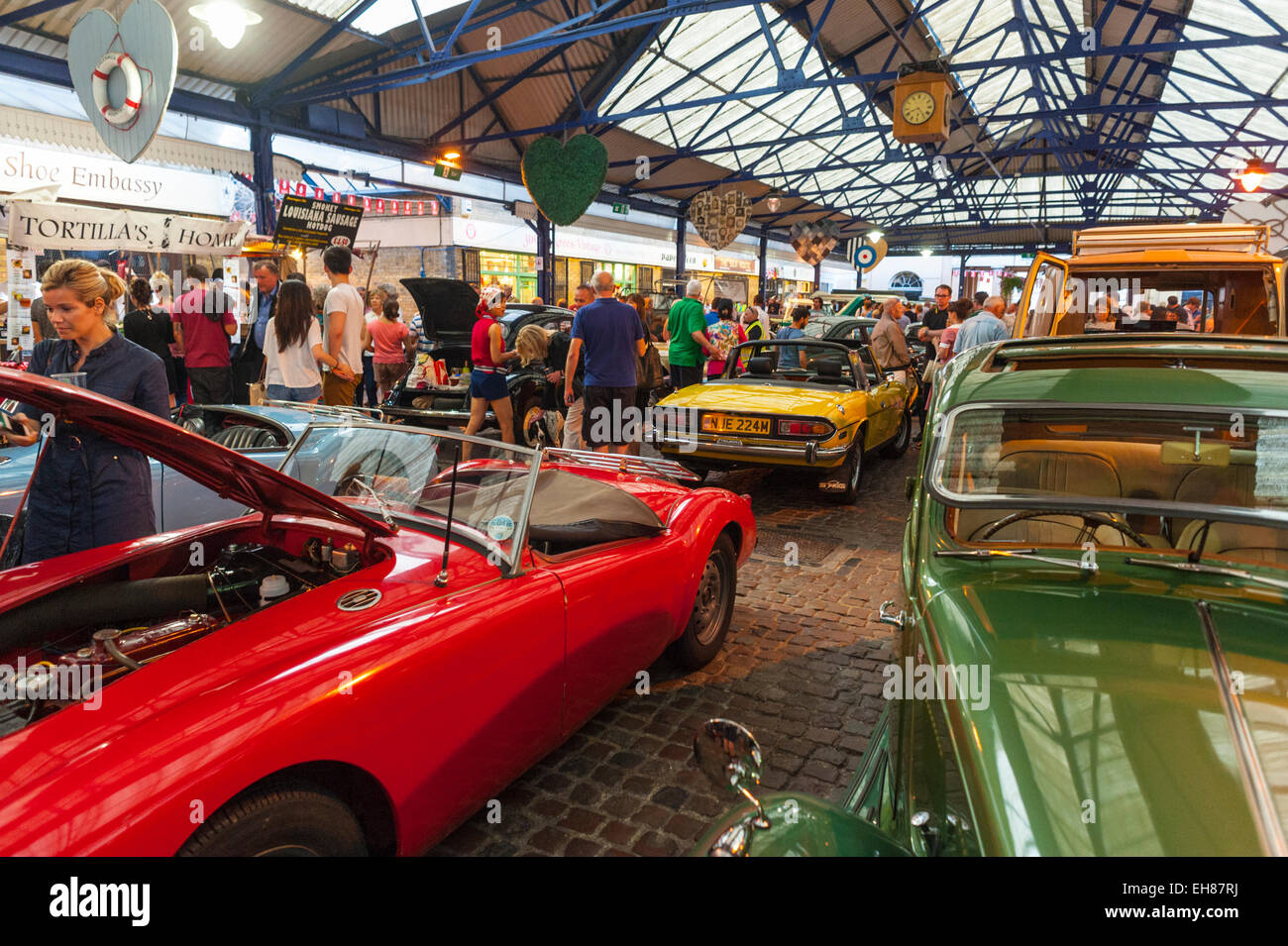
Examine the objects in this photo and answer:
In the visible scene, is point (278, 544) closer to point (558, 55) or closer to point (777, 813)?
point (777, 813)

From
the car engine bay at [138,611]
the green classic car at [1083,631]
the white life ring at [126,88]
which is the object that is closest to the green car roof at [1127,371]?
the green classic car at [1083,631]

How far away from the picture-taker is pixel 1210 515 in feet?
6.64

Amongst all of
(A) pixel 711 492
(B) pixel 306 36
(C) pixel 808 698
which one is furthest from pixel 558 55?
(C) pixel 808 698

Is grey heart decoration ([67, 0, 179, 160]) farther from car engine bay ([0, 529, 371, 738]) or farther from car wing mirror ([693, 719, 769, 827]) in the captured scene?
car wing mirror ([693, 719, 769, 827])

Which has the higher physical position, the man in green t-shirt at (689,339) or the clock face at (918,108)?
the clock face at (918,108)

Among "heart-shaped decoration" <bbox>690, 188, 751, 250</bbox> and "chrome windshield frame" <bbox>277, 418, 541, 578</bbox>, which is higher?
"heart-shaped decoration" <bbox>690, 188, 751, 250</bbox>

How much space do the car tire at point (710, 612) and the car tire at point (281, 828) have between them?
2124mm

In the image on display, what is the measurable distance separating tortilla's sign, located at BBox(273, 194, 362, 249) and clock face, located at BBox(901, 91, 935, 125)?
7.43 metres

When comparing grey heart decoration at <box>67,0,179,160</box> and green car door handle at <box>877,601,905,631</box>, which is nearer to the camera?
green car door handle at <box>877,601,905,631</box>

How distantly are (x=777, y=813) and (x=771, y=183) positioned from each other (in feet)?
95.5

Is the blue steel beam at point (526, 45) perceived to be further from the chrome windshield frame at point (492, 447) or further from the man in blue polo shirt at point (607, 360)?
the chrome windshield frame at point (492, 447)

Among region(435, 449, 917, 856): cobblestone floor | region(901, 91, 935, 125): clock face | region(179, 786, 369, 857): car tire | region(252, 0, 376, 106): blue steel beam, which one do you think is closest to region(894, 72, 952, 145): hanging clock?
region(901, 91, 935, 125): clock face

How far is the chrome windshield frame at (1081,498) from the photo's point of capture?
78.7 inches

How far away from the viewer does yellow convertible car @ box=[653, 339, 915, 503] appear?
6.79 metres
